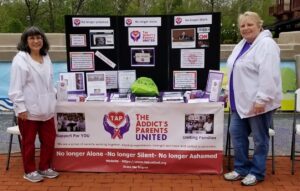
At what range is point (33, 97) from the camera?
4672mm

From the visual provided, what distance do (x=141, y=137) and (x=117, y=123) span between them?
303mm

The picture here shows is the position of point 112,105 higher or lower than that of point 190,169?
higher

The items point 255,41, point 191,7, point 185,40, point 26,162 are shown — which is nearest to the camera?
point 255,41

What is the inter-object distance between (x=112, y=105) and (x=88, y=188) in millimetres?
921

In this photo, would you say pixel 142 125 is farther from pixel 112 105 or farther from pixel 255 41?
pixel 255 41

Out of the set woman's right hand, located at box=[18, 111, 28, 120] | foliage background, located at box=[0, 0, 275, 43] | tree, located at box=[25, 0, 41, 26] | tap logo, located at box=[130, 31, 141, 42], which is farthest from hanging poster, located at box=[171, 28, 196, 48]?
tree, located at box=[25, 0, 41, 26]

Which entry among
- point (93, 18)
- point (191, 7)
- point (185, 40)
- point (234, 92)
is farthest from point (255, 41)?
point (191, 7)

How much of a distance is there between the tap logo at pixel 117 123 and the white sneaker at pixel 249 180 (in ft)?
4.43

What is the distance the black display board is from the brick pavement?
114 cm

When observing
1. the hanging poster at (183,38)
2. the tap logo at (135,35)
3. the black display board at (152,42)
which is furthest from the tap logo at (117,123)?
the hanging poster at (183,38)

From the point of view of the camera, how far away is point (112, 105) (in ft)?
16.4

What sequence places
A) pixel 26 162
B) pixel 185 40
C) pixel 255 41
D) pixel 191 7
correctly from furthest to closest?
pixel 191 7 → pixel 185 40 → pixel 26 162 → pixel 255 41

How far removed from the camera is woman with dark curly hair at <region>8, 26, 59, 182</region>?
4.61 m

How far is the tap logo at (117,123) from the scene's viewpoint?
5.01 metres
